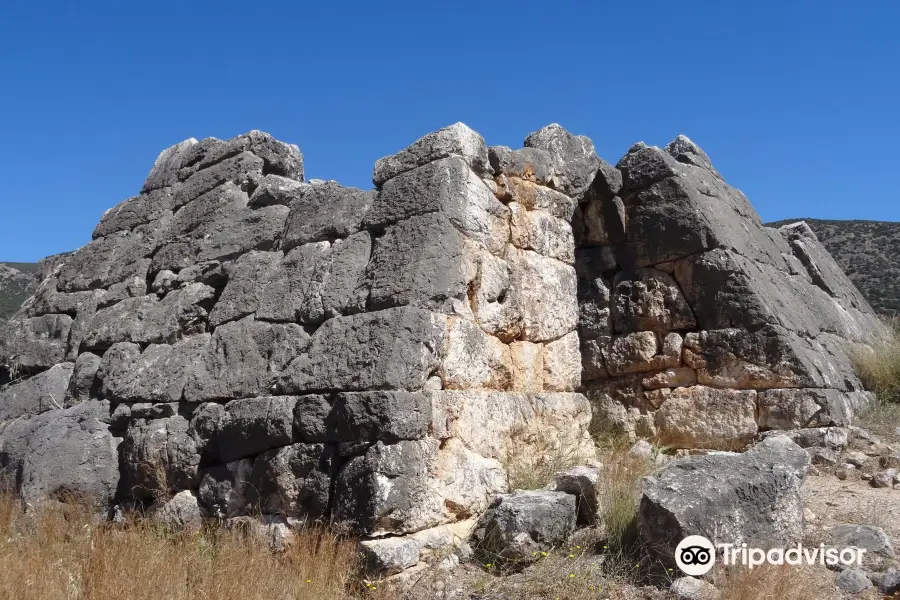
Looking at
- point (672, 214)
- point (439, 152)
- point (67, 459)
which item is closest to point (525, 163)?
point (439, 152)

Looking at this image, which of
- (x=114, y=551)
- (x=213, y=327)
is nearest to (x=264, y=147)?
(x=213, y=327)

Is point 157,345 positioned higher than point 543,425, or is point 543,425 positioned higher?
point 157,345

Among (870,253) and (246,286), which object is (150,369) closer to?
(246,286)

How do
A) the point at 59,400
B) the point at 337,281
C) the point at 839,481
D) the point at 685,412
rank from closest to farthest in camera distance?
the point at 337,281 → the point at 839,481 → the point at 59,400 → the point at 685,412

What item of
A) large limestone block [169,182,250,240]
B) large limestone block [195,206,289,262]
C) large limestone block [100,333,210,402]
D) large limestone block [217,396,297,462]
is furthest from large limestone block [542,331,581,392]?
large limestone block [169,182,250,240]

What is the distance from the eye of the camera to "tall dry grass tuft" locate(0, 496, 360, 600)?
312 cm

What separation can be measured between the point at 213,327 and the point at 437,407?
1991 millimetres

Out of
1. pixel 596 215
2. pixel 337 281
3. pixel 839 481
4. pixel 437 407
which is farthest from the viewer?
pixel 596 215

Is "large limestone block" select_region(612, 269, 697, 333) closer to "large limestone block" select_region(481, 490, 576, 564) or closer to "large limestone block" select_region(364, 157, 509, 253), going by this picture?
"large limestone block" select_region(364, 157, 509, 253)

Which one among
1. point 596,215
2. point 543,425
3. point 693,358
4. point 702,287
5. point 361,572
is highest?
point 596,215

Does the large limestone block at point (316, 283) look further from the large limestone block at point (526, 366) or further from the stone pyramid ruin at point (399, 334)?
the large limestone block at point (526, 366)

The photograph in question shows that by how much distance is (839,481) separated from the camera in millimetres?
5074

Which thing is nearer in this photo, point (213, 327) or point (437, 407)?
point (437, 407)

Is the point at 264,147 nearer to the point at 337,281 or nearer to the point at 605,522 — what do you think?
the point at 337,281
